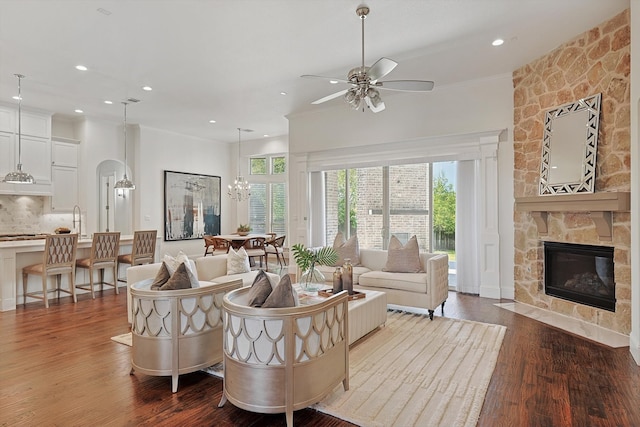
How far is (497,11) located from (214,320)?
158 inches

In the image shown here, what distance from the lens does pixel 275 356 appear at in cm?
229

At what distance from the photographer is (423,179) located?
665cm

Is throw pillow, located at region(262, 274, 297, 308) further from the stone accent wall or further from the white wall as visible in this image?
Result: the white wall

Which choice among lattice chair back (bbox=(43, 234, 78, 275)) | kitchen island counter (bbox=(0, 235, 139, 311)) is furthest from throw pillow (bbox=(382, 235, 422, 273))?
kitchen island counter (bbox=(0, 235, 139, 311))

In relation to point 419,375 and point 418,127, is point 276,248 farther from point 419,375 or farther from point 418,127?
point 419,375

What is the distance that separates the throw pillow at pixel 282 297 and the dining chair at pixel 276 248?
613cm

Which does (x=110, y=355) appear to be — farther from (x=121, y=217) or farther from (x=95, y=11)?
(x=121, y=217)

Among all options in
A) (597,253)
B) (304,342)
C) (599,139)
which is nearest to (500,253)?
(597,253)

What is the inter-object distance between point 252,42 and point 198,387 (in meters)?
3.73

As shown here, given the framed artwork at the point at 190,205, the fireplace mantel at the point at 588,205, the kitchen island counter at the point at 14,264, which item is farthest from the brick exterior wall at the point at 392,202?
the kitchen island counter at the point at 14,264

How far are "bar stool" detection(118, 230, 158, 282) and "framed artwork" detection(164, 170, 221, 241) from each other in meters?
2.54

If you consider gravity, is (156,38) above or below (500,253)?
above

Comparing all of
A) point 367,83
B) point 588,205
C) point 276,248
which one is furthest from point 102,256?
point 588,205

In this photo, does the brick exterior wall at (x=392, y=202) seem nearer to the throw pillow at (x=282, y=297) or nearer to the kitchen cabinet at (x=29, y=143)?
the throw pillow at (x=282, y=297)
